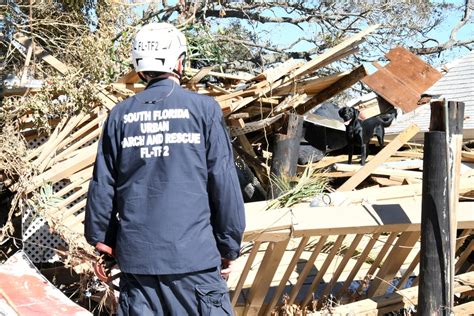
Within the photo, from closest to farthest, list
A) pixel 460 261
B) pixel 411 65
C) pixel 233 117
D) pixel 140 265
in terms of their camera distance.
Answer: pixel 140 265
pixel 460 261
pixel 233 117
pixel 411 65

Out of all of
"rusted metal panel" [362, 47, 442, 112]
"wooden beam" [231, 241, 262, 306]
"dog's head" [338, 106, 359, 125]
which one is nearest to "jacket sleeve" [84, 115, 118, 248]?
"wooden beam" [231, 241, 262, 306]

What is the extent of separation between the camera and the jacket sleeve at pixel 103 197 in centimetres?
295

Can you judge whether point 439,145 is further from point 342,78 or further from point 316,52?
point 316,52

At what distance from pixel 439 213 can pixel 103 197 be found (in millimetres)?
2007

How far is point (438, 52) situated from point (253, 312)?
13.0 m

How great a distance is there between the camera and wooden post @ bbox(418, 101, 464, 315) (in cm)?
388

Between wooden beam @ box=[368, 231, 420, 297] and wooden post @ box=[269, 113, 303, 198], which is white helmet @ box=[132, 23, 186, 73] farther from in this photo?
wooden post @ box=[269, 113, 303, 198]

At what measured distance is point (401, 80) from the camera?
270 inches

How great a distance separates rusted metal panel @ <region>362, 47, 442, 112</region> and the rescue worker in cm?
425

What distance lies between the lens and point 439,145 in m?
3.89

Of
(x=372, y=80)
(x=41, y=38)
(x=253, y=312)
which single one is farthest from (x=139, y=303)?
(x=372, y=80)

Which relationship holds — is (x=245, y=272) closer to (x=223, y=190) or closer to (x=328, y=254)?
(x=328, y=254)

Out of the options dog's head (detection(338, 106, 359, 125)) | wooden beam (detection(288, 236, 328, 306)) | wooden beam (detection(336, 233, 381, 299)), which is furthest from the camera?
dog's head (detection(338, 106, 359, 125))

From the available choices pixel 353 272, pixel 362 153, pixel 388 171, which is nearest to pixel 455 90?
pixel 362 153
